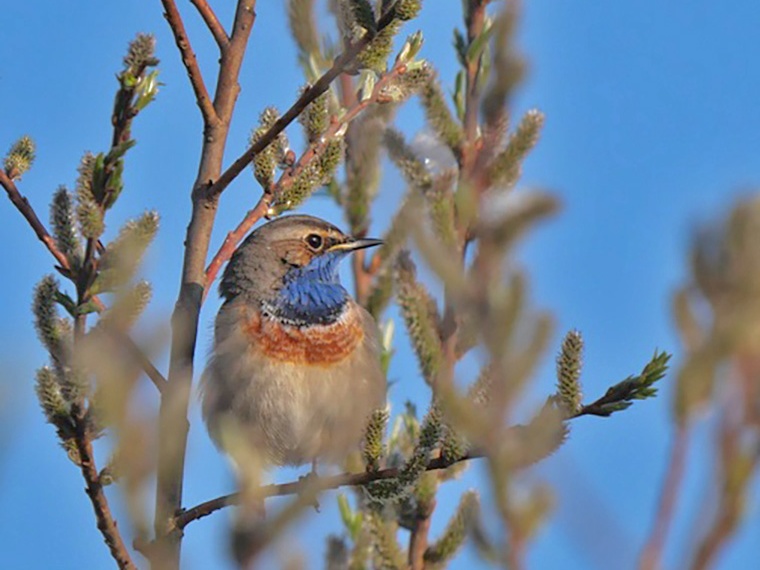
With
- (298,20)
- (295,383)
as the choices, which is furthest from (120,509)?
(295,383)

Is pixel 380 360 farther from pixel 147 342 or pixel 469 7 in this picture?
pixel 147 342

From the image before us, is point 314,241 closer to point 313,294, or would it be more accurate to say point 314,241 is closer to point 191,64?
point 313,294

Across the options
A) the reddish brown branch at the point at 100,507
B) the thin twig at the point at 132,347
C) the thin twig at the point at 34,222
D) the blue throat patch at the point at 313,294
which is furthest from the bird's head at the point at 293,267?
the thin twig at the point at 132,347

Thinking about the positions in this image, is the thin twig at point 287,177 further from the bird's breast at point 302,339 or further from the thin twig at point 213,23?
the bird's breast at point 302,339

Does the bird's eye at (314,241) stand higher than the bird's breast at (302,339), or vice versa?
the bird's eye at (314,241)

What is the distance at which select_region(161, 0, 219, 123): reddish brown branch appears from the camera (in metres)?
3.68

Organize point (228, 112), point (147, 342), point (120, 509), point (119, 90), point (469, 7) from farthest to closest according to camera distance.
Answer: point (469, 7)
point (228, 112)
point (119, 90)
point (147, 342)
point (120, 509)

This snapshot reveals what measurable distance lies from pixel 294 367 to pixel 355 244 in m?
Answer: 0.68

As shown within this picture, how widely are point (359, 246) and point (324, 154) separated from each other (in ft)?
6.42

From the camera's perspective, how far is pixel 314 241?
247 inches

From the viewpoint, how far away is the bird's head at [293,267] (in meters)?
6.02

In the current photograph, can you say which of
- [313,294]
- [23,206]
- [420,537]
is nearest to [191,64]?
[23,206]

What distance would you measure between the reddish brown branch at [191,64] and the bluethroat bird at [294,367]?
6.42 ft

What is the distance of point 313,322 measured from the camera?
5828mm
